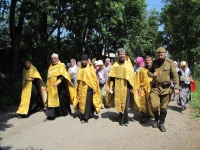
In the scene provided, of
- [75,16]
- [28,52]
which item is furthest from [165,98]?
[28,52]

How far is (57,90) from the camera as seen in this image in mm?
8031

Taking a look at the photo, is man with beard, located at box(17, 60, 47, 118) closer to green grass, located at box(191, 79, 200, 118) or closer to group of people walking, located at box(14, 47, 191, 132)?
group of people walking, located at box(14, 47, 191, 132)

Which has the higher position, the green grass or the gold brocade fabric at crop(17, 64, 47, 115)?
the gold brocade fabric at crop(17, 64, 47, 115)

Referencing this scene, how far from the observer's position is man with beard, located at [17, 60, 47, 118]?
8367mm

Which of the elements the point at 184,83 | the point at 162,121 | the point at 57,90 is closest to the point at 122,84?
the point at 162,121

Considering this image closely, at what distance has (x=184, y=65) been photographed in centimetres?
926

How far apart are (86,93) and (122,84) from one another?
1116 millimetres

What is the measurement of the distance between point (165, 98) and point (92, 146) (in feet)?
7.36

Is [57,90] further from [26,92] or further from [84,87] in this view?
[26,92]

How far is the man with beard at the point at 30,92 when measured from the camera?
27.5 ft

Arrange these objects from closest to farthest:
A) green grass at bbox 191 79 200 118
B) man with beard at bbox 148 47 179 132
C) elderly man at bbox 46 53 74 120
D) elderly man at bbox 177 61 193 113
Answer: man with beard at bbox 148 47 179 132 < elderly man at bbox 46 53 74 120 < green grass at bbox 191 79 200 118 < elderly man at bbox 177 61 193 113

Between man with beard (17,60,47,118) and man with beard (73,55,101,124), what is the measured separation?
1.61 m

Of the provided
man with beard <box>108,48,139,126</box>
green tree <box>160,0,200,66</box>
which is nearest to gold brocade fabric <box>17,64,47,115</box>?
man with beard <box>108,48,139,126</box>

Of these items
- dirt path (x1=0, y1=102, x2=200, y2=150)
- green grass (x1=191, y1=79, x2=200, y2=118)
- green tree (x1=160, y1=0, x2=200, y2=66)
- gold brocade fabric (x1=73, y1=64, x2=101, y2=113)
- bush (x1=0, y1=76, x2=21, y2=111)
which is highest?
green tree (x1=160, y1=0, x2=200, y2=66)
